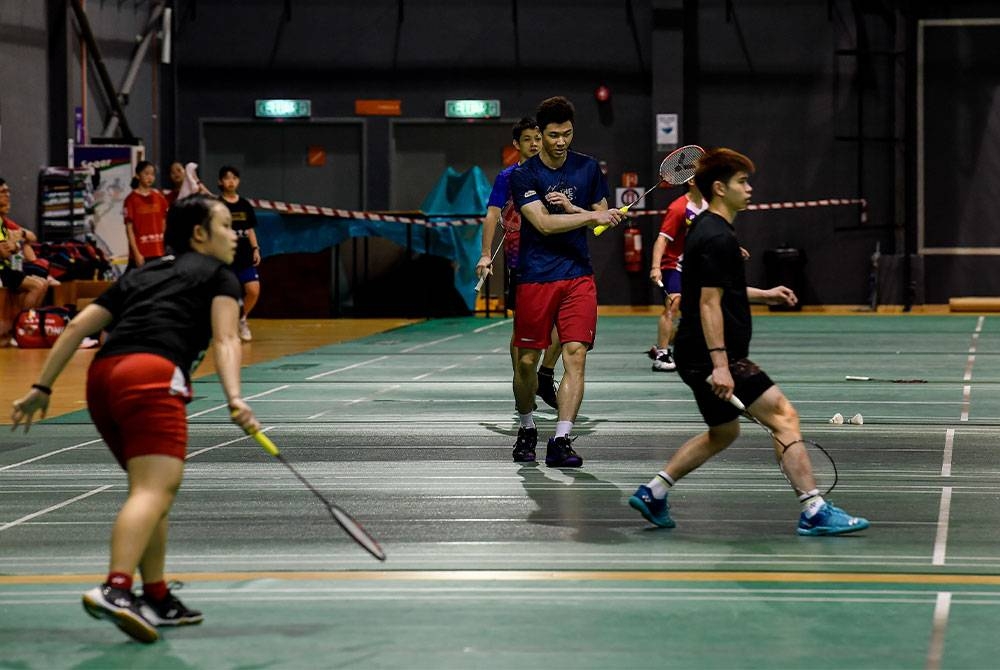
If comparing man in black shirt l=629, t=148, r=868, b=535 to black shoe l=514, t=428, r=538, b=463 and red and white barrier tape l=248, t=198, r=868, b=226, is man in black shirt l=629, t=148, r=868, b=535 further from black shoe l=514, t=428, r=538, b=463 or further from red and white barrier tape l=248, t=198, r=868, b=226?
red and white barrier tape l=248, t=198, r=868, b=226

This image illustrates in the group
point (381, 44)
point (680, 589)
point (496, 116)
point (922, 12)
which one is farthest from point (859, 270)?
point (680, 589)

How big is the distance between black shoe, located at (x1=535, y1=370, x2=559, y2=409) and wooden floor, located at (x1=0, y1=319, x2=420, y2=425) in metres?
3.96

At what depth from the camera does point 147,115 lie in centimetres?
3059

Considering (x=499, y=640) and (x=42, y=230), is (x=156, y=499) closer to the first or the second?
(x=499, y=640)

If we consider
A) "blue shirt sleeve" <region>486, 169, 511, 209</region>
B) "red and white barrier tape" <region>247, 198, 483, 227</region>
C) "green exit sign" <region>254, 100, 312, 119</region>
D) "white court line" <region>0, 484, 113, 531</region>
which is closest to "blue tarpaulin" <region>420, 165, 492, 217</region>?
"red and white barrier tape" <region>247, 198, 483, 227</region>

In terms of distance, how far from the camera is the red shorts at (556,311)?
10.6m

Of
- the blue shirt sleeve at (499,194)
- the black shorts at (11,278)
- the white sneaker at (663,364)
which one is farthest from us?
the black shorts at (11,278)

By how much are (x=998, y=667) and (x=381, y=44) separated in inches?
1079

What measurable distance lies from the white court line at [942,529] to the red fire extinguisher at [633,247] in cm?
2183

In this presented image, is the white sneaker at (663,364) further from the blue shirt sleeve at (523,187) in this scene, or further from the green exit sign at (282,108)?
the green exit sign at (282,108)

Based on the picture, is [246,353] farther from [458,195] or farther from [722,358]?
[722,358]

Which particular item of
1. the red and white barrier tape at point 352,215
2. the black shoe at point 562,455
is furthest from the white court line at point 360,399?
the red and white barrier tape at point 352,215

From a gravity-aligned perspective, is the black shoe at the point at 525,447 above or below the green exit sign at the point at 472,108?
below

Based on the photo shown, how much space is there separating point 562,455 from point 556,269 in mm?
1190
